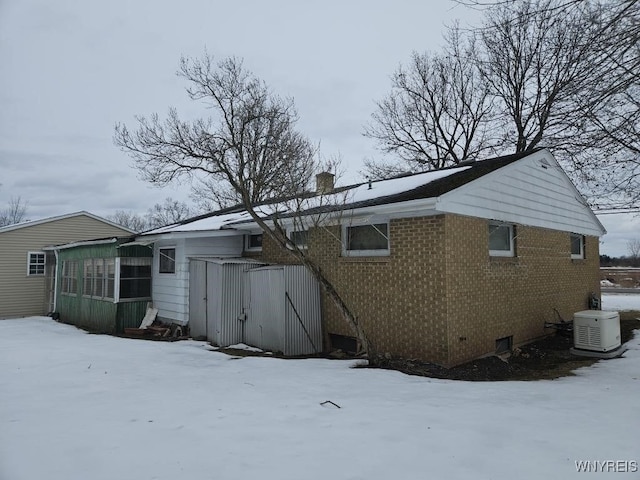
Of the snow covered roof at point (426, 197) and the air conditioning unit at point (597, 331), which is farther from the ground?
the snow covered roof at point (426, 197)

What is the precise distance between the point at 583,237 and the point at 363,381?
35.0 feet

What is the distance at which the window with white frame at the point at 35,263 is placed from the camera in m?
18.3

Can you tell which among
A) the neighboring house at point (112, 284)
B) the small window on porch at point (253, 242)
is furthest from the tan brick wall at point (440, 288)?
the neighboring house at point (112, 284)

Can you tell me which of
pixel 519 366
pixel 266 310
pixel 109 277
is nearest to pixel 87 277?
pixel 109 277

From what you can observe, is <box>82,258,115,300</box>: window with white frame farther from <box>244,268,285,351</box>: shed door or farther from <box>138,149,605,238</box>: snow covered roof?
<box>244,268,285,351</box>: shed door

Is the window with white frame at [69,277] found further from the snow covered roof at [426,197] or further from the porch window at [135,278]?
the snow covered roof at [426,197]

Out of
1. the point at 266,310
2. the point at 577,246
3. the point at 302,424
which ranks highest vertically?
the point at 577,246

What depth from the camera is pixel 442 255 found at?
7117mm

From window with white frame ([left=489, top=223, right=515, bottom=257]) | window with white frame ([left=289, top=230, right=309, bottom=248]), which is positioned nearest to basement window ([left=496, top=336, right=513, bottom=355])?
window with white frame ([left=489, top=223, right=515, bottom=257])

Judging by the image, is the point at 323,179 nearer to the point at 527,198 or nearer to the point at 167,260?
the point at 527,198

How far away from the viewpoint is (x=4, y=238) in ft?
57.7

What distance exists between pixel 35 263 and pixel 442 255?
19.4 m

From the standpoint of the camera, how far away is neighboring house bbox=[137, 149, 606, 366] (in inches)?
286

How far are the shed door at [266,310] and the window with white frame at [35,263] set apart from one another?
1458cm
